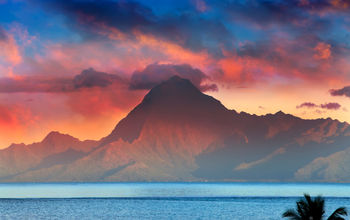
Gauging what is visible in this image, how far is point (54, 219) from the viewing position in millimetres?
124875

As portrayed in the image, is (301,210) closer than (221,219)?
Yes

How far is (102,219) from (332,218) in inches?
3466

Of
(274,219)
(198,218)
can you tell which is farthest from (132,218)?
(274,219)

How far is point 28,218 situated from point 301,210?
8993 cm

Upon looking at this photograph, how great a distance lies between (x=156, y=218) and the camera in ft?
439

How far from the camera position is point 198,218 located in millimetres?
133875

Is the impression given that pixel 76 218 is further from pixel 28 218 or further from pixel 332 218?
pixel 332 218

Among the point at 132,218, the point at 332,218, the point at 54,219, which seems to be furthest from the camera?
the point at 132,218

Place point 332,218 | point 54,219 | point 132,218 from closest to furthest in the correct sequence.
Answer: point 332,218 < point 54,219 < point 132,218

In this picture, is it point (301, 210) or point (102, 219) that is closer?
point (301, 210)

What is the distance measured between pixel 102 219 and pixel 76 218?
5.79 meters

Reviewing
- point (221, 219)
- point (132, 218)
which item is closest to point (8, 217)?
point (132, 218)

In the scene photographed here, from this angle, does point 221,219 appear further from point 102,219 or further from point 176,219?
point 102,219

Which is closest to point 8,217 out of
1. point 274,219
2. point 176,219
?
point 176,219
